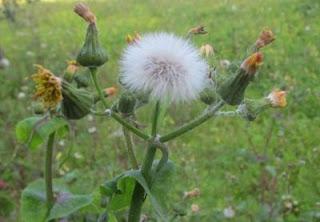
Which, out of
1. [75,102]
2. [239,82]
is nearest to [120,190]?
[75,102]

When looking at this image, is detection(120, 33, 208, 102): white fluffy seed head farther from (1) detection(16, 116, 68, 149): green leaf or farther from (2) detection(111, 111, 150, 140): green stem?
(1) detection(16, 116, 68, 149): green leaf

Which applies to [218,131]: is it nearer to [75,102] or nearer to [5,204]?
[5,204]

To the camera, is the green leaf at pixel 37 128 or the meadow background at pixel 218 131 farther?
the meadow background at pixel 218 131

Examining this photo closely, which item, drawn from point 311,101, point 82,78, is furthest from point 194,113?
point 82,78

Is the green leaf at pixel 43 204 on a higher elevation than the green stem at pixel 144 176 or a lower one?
lower

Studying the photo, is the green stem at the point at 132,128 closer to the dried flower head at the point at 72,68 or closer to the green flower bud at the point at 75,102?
the green flower bud at the point at 75,102

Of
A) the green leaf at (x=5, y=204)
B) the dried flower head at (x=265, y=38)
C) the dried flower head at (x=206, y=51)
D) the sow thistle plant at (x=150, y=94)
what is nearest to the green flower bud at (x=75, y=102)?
the sow thistle plant at (x=150, y=94)

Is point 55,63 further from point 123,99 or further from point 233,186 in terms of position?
point 123,99
